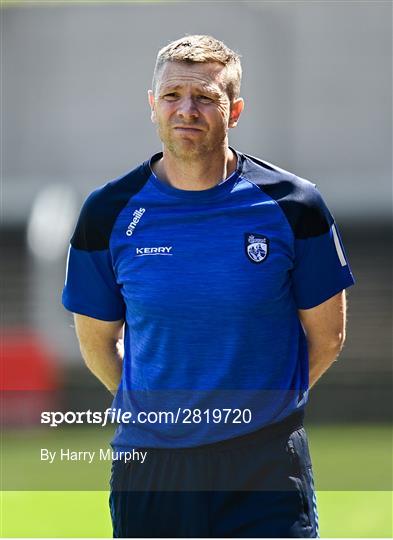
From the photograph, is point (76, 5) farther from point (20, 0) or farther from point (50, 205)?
point (50, 205)

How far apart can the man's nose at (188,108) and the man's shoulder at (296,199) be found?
0.27 meters

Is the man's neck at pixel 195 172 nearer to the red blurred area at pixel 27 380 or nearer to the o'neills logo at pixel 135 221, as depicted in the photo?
the o'neills logo at pixel 135 221

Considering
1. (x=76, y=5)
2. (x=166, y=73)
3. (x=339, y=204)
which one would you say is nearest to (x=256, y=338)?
(x=166, y=73)

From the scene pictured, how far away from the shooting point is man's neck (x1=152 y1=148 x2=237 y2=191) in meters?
3.32

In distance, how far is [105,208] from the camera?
3.42 m

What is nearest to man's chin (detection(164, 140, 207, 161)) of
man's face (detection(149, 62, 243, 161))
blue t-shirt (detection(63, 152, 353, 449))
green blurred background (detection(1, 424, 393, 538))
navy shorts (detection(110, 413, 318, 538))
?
man's face (detection(149, 62, 243, 161))

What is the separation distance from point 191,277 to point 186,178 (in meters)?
0.31

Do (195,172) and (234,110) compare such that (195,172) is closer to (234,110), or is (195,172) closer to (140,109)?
(234,110)

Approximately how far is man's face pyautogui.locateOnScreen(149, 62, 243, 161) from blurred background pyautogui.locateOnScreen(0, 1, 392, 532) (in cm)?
735

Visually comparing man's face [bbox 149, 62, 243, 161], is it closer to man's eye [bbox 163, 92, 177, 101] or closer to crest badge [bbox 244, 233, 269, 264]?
man's eye [bbox 163, 92, 177, 101]

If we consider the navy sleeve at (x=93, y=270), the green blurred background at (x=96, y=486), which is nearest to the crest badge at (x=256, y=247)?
the navy sleeve at (x=93, y=270)

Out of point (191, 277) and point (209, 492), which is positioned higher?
point (191, 277)

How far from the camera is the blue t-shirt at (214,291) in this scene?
10.7 feet

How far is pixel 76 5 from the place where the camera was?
13117mm
